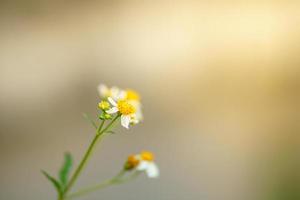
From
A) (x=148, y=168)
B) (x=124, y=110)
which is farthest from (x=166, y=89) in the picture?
(x=124, y=110)

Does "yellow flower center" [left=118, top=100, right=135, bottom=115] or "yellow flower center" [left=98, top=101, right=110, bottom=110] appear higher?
"yellow flower center" [left=98, top=101, right=110, bottom=110]

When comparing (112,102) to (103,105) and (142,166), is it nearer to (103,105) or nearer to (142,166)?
(103,105)

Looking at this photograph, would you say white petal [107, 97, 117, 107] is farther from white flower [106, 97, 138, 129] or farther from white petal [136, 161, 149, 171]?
white petal [136, 161, 149, 171]

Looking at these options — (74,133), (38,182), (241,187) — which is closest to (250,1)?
(241,187)

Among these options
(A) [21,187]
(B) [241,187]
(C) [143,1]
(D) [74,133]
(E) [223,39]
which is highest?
(C) [143,1]

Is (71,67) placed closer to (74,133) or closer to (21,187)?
(74,133)

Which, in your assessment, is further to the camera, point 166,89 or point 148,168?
point 166,89

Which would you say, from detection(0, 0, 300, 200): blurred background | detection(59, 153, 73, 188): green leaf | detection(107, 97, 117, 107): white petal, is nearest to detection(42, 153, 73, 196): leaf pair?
detection(59, 153, 73, 188): green leaf
